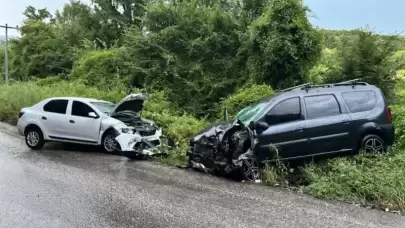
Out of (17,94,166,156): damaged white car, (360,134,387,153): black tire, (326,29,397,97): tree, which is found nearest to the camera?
(360,134,387,153): black tire

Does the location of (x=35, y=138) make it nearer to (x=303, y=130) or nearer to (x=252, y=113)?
(x=252, y=113)

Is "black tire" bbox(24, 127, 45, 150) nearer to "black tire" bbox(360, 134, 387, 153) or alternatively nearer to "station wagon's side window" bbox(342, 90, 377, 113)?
"station wagon's side window" bbox(342, 90, 377, 113)

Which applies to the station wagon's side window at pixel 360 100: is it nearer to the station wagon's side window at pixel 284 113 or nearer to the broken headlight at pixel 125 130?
the station wagon's side window at pixel 284 113

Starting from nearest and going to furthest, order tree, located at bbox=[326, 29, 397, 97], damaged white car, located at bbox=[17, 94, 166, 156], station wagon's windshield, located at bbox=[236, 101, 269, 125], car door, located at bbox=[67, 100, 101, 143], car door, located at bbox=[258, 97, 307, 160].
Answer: car door, located at bbox=[258, 97, 307, 160], station wagon's windshield, located at bbox=[236, 101, 269, 125], damaged white car, located at bbox=[17, 94, 166, 156], car door, located at bbox=[67, 100, 101, 143], tree, located at bbox=[326, 29, 397, 97]

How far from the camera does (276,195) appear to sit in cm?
799

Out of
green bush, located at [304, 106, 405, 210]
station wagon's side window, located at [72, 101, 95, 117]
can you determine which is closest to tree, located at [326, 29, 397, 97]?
green bush, located at [304, 106, 405, 210]

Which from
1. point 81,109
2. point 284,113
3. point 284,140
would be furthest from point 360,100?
point 81,109

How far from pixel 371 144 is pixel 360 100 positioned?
963mm

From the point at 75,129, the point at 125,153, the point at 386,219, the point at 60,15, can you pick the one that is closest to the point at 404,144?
the point at 386,219

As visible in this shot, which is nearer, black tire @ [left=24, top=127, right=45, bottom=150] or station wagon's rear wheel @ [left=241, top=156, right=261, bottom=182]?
station wagon's rear wheel @ [left=241, top=156, right=261, bottom=182]

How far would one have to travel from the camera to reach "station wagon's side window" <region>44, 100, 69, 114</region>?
12823 millimetres

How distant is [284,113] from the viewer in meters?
9.36

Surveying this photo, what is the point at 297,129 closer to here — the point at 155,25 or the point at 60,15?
the point at 155,25

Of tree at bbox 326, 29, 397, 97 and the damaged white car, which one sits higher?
tree at bbox 326, 29, 397, 97
